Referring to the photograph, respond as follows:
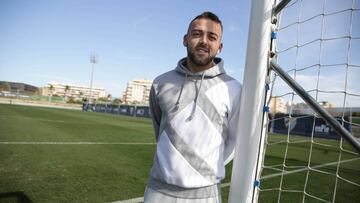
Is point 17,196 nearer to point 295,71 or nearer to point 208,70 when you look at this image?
point 208,70

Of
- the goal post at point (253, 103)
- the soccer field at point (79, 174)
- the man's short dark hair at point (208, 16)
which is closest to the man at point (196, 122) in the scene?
the man's short dark hair at point (208, 16)

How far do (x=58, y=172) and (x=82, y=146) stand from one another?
306 centimetres

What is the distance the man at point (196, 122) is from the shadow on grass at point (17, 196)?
8.11 ft

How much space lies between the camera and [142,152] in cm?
770

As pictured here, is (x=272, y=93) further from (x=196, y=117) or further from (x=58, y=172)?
(x=58, y=172)

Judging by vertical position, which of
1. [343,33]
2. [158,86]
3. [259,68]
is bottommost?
[158,86]

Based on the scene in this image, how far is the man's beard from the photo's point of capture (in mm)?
1666

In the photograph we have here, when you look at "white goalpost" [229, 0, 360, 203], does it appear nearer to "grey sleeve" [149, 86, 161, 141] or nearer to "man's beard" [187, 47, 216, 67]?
"man's beard" [187, 47, 216, 67]

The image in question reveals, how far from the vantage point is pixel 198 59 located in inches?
65.5

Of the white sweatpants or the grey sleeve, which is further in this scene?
the grey sleeve

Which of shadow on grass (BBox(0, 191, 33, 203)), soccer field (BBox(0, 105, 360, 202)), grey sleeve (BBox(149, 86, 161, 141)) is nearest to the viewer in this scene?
grey sleeve (BBox(149, 86, 161, 141))

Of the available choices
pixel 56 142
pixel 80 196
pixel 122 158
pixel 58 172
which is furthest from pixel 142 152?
pixel 80 196

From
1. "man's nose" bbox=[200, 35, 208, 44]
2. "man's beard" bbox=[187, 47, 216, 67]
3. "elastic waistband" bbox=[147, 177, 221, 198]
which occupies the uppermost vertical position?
"man's nose" bbox=[200, 35, 208, 44]

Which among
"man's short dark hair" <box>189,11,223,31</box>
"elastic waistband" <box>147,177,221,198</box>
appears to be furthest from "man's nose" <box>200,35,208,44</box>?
"elastic waistband" <box>147,177,221,198</box>
